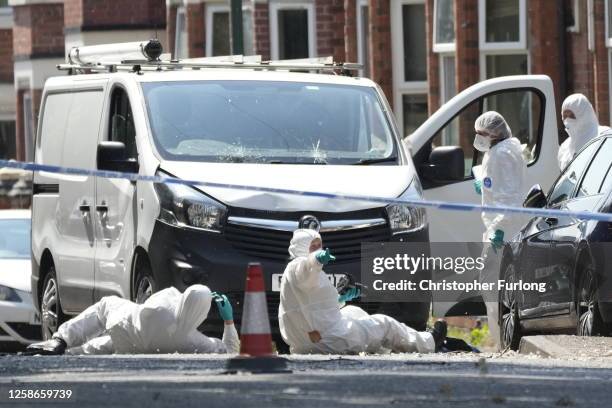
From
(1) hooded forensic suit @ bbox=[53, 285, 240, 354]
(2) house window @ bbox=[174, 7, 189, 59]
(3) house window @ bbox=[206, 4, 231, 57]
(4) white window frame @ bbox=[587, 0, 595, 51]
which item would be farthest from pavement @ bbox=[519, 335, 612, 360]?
(2) house window @ bbox=[174, 7, 189, 59]

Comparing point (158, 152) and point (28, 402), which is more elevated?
point (158, 152)

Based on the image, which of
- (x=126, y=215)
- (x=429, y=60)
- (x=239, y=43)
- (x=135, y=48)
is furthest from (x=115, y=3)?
(x=126, y=215)

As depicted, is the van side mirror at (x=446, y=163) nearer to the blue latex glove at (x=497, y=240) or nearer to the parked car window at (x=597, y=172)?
the blue latex glove at (x=497, y=240)

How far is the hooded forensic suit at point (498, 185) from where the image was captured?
15648 mm

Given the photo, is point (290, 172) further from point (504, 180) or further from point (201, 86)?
point (504, 180)

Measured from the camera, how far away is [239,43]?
811 inches

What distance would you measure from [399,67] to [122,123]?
41.2 ft

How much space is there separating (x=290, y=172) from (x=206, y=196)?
700 millimetres

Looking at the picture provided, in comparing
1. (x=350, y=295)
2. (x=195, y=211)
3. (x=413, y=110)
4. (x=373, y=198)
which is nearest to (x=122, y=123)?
(x=195, y=211)

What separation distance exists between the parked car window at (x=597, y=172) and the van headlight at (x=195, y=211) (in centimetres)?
233

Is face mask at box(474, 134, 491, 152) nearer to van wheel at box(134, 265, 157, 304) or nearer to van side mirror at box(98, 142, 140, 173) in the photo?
van side mirror at box(98, 142, 140, 173)

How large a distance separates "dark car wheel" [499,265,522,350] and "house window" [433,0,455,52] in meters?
10.5

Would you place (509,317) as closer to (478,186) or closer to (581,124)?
(478,186)

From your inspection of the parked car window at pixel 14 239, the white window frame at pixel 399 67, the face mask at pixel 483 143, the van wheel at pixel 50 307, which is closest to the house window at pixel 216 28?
the white window frame at pixel 399 67
